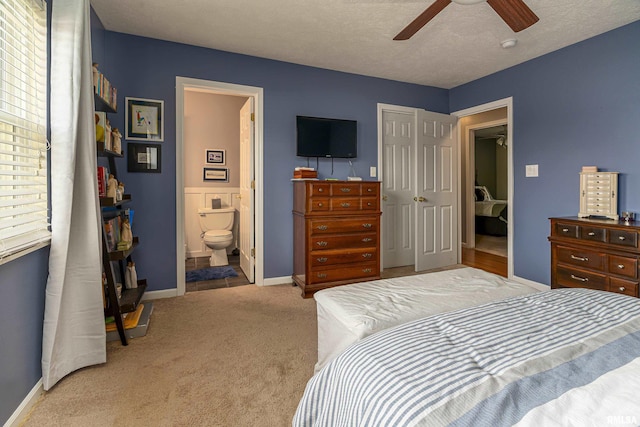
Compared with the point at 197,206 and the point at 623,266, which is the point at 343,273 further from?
the point at 197,206

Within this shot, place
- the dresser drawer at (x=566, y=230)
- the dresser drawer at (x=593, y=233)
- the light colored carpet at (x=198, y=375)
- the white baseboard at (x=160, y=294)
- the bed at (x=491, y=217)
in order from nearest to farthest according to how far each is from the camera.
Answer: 1. the light colored carpet at (x=198, y=375)
2. the dresser drawer at (x=593, y=233)
3. the dresser drawer at (x=566, y=230)
4. the white baseboard at (x=160, y=294)
5. the bed at (x=491, y=217)

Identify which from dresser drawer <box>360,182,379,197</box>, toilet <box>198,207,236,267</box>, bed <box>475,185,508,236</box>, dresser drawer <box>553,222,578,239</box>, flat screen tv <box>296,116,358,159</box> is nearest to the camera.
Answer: dresser drawer <box>553,222,578,239</box>

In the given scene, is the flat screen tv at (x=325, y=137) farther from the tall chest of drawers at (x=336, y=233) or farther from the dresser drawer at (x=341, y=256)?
the dresser drawer at (x=341, y=256)

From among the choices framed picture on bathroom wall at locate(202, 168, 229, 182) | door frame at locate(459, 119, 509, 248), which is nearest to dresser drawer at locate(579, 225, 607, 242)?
door frame at locate(459, 119, 509, 248)

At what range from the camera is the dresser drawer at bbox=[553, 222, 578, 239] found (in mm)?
2784

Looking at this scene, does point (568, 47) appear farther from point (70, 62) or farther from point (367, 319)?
point (70, 62)

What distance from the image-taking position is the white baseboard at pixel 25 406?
4.79 ft

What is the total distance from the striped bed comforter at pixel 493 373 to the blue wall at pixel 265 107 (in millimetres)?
2670

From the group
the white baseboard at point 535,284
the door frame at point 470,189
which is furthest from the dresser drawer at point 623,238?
the door frame at point 470,189

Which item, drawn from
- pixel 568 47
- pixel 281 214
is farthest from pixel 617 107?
pixel 281 214

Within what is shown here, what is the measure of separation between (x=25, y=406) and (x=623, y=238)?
389 cm

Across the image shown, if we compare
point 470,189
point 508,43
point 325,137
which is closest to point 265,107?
point 325,137

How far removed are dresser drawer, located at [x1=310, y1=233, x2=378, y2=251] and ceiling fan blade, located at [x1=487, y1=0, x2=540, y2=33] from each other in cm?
210

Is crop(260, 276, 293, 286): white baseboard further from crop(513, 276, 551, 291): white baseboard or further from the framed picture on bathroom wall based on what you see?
crop(513, 276, 551, 291): white baseboard
